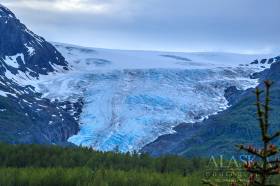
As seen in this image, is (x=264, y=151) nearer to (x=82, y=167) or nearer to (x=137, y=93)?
(x=82, y=167)

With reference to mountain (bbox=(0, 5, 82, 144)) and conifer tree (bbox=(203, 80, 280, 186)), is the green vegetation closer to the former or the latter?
conifer tree (bbox=(203, 80, 280, 186))

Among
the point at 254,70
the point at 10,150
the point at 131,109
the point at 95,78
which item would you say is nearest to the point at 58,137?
the point at 95,78

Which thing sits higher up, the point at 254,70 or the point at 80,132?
the point at 254,70

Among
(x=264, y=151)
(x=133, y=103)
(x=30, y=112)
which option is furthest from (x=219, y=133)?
(x=264, y=151)

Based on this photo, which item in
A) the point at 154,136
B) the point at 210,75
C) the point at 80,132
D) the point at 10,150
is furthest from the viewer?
the point at 210,75

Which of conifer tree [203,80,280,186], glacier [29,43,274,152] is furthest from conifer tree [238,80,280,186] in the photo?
glacier [29,43,274,152]

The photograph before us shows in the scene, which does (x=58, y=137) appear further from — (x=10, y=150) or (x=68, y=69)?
(x=10, y=150)
